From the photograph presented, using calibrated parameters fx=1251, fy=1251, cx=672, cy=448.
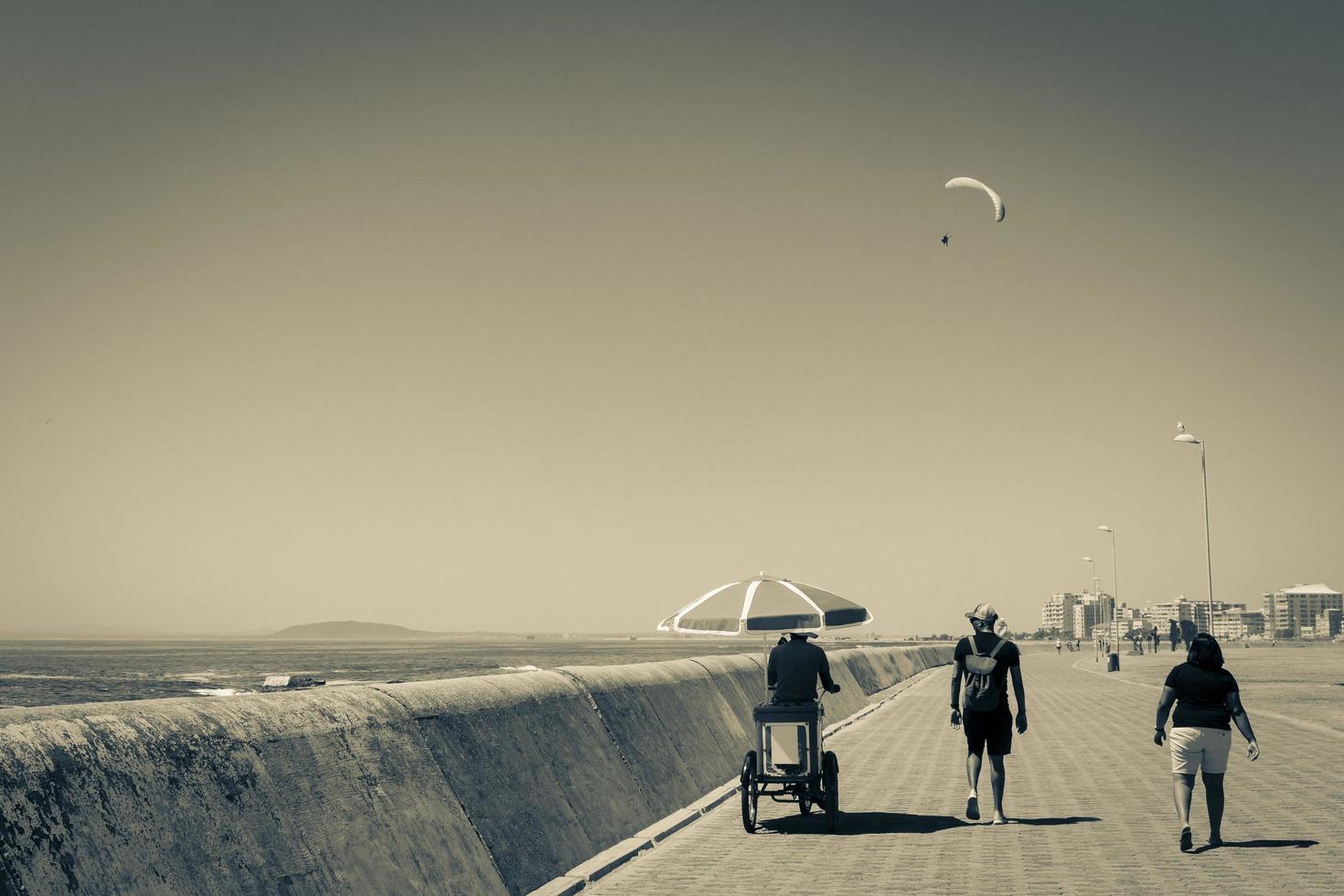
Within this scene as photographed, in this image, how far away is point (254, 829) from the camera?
5191 mm

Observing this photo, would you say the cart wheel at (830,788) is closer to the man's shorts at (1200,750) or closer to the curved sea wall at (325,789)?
the curved sea wall at (325,789)

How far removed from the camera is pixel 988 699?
10.8 metres

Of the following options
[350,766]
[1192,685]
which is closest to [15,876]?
[350,766]

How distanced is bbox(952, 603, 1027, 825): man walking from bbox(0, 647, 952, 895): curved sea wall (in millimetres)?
2881

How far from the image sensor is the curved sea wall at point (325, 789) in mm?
4379

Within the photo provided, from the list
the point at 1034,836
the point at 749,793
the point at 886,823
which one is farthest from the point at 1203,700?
the point at 749,793

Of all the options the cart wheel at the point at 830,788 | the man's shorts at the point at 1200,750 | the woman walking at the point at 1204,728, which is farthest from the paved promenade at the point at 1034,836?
the man's shorts at the point at 1200,750

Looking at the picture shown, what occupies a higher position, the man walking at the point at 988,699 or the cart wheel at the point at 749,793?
the man walking at the point at 988,699

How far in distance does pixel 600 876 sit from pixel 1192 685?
15.6ft

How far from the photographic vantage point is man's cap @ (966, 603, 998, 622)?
1105 cm

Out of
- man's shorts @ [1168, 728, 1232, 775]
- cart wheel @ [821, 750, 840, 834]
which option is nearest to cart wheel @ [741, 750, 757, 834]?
cart wheel @ [821, 750, 840, 834]

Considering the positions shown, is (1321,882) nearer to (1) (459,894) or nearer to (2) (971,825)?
(2) (971,825)

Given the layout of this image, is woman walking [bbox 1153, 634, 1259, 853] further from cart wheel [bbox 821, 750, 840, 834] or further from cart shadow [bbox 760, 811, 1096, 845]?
cart wheel [bbox 821, 750, 840, 834]

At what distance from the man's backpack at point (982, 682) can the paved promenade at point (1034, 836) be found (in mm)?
1014
